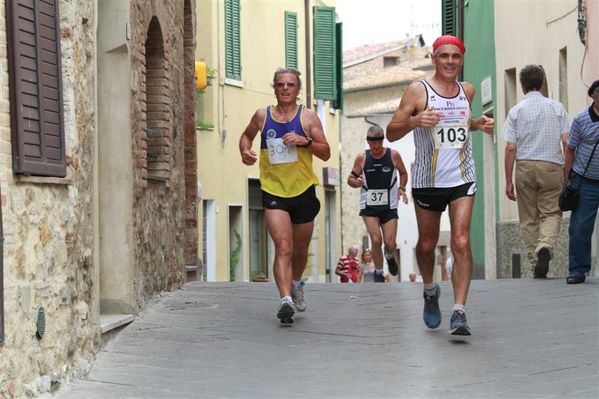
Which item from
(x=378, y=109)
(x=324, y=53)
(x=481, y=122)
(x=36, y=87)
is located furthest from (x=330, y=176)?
(x=36, y=87)

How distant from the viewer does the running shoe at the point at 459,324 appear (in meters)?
10.2

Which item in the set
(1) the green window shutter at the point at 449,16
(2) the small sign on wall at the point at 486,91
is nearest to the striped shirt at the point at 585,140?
(2) the small sign on wall at the point at 486,91

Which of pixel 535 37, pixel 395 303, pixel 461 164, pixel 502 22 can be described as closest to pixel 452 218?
pixel 461 164

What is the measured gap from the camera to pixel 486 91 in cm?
2522

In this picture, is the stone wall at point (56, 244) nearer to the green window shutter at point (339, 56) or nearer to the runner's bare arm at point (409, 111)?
the runner's bare arm at point (409, 111)

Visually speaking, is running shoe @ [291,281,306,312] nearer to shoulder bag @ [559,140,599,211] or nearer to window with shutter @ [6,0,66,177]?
shoulder bag @ [559,140,599,211]

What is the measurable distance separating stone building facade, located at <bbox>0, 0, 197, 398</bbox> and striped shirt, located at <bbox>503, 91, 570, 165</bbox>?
3.34 metres

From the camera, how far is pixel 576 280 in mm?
13773

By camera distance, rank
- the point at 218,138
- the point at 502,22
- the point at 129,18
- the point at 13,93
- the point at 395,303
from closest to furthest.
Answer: the point at 13,93 < the point at 129,18 < the point at 395,303 < the point at 502,22 < the point at 218,138

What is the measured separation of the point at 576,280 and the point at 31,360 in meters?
6.78

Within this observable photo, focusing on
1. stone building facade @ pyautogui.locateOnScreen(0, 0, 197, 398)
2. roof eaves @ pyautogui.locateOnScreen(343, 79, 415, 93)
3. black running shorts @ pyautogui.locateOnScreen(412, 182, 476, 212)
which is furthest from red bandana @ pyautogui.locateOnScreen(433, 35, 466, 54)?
roof eaves @ pyautogui.locateOnScreen(343, 79, 415, 93)

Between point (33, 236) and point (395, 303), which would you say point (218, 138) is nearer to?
point (395, 303)

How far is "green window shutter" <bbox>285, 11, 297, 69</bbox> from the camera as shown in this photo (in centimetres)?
3562

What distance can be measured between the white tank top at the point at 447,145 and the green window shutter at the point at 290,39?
82.5ft
